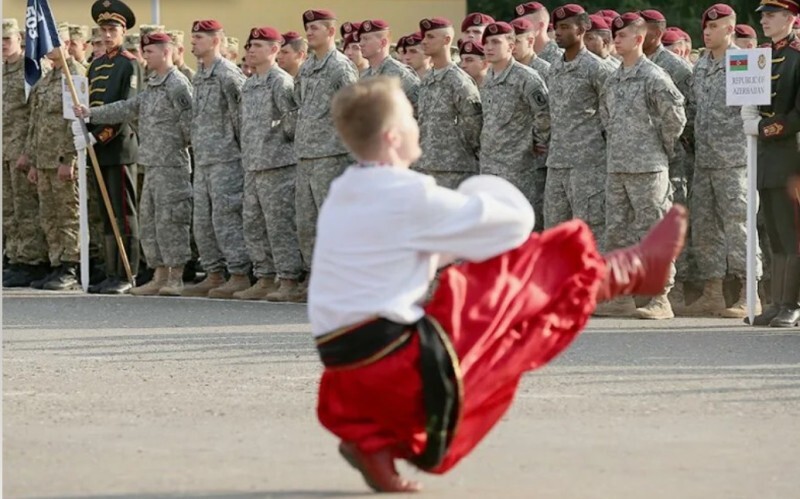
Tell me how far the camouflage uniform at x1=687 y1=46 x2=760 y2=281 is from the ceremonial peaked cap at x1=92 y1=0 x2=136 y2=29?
509 cm

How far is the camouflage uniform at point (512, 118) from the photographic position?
13867mm

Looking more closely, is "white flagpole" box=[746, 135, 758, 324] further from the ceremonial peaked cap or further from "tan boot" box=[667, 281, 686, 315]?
the ceremonial peaked cap

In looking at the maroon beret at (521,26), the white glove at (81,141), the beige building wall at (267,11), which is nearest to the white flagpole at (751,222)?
the maroon beret at (521,26)

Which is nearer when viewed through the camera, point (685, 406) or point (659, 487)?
point (659, 487)

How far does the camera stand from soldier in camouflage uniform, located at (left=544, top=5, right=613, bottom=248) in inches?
537

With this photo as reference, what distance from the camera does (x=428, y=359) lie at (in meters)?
6.31

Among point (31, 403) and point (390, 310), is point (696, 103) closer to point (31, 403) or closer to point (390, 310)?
point (31, 403)

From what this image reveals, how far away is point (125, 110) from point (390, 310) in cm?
995

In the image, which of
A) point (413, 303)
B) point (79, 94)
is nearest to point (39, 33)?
point (79, 94)

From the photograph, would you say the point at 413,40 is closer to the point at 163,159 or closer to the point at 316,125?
the point at 316,125

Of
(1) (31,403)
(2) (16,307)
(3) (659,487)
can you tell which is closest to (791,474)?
(3) (659,487)

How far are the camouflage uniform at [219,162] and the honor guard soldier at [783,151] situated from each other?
15.1 ft

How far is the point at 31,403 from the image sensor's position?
8.98m

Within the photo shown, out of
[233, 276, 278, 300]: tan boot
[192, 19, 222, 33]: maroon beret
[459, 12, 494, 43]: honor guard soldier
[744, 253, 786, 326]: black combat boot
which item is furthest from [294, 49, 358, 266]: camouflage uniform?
[744, 253, 786, 326]: black combat boot
